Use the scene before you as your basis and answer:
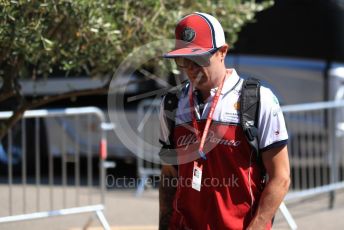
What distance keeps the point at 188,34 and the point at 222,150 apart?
55cm

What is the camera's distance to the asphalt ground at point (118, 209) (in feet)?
22.2

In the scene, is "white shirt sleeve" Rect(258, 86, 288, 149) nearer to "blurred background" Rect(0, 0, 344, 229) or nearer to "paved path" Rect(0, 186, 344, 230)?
"blurred background" Rect(0, 0, 344, 229)

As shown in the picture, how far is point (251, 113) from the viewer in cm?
322

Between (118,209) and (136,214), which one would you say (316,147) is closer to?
(136,214)

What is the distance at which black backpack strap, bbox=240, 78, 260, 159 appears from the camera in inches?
126

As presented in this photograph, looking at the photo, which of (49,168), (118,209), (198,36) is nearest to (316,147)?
(118,209)

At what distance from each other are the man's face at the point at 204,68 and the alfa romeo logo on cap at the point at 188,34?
98 mm

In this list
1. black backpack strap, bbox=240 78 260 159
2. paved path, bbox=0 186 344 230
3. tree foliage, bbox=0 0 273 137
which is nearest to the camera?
black backpack strap, bbox=240 78 260 159

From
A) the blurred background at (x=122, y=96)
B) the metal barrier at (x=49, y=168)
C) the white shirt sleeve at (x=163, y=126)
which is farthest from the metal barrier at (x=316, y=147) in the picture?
the white shirt sleeve at (x=163, y=126)

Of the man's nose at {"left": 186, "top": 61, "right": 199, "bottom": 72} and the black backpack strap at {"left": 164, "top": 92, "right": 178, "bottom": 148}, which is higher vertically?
the man's nose at {"left": 186, "top": 61, "right": 199, "bottom": 72}

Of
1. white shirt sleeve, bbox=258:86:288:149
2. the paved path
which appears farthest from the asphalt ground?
white shirt sleeve, bbox=258:86:288:149

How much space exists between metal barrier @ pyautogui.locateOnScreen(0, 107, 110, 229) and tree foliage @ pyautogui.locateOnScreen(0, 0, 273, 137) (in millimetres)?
1156

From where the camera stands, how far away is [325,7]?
1011cm

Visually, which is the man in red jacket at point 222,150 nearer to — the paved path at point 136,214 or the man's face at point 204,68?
the man's face at point 204,68
